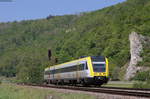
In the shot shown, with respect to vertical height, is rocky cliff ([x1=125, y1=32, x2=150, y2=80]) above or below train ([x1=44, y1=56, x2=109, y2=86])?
above

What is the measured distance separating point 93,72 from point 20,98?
8974 mm

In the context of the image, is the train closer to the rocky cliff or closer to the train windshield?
the train windshield

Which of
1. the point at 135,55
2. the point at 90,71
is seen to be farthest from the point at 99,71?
the point at 135,55

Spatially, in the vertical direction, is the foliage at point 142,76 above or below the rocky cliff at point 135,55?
below

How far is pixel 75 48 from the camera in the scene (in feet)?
544

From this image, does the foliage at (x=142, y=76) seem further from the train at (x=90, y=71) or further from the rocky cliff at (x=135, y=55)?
the train at (x=90, y=71)

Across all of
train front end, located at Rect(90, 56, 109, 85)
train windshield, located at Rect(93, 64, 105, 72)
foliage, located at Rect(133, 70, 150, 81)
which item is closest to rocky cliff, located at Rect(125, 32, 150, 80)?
foliage, located at Rect(133, 70, 150, 81)

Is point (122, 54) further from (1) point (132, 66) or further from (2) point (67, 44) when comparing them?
(2) point (67, 44)

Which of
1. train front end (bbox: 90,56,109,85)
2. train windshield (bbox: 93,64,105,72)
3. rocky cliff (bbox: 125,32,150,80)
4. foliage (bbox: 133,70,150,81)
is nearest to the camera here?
train front end (bbox: 90,56,109,85)

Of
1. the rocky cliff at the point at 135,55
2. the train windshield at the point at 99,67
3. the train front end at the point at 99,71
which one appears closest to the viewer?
the train front end at the point at 99,71

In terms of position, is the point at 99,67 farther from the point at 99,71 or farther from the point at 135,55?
the point at 135,55

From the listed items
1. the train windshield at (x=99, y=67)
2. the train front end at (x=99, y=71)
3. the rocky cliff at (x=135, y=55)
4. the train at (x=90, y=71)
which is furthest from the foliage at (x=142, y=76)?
the train windshield at (x=99, y=67)

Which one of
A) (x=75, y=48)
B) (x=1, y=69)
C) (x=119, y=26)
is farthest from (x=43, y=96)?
(x=1, y=69)

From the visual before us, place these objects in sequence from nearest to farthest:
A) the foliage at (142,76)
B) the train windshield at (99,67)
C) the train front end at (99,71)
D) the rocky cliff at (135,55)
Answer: the train front end at (99,71) → the train windshield at (99,67) → the foliage at (142,76) → the rocky cliff at (135,55)
